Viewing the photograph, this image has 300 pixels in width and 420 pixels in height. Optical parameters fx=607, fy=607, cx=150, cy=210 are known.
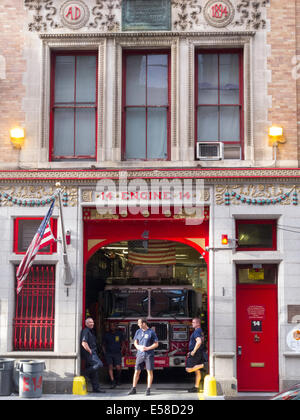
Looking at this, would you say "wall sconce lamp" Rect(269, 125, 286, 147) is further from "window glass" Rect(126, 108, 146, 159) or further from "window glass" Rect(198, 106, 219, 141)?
"window glass" Rect(126, 108, 146, 159)

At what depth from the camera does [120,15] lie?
16.0 metres

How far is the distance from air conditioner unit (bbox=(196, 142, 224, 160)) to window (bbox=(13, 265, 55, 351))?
4.80m

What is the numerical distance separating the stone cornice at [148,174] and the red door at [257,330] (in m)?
2.38

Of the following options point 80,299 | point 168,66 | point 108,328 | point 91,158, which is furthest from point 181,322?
point 168,66

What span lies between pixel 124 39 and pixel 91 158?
3.24 metres

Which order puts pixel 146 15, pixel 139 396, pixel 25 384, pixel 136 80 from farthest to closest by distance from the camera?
pixel 136 80 → pixel 146 15 → pixel 139 396 → pixel 25 384

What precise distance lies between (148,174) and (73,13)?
4.78 meters

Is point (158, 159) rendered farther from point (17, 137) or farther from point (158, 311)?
point (158, 311)

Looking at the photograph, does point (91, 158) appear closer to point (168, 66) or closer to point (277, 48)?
point (168, 66)

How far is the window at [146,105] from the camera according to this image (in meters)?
16.1

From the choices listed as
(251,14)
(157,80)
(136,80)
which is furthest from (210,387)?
(251,14)

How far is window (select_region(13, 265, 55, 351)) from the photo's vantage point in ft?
50.2

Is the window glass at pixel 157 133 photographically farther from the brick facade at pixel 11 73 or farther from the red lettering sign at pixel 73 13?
the brick facade at pixel 11 73

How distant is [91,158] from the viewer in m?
16.1
